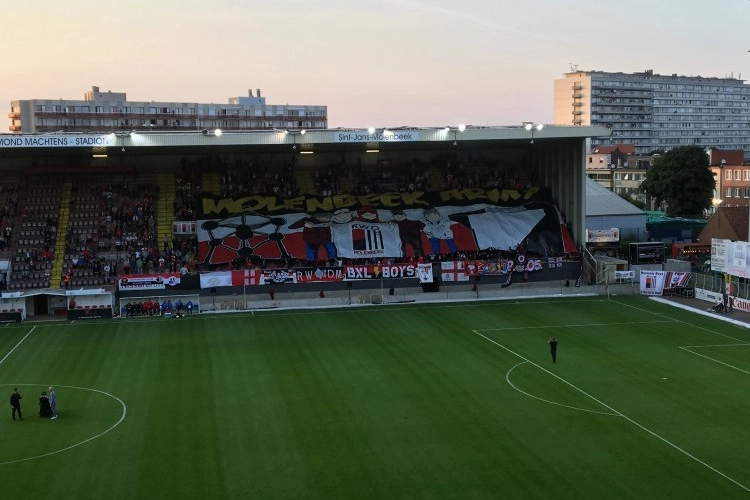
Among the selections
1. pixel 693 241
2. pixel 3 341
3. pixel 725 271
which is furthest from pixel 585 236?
pixel 3 341

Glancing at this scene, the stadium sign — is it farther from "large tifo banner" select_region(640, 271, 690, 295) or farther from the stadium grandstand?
"large tifo banner" select_region(640, 271, 690, 295)

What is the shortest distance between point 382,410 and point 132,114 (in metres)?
113

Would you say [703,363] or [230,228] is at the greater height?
[230,228]

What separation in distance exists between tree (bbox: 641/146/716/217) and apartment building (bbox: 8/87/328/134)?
7063 cm

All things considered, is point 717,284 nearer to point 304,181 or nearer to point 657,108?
point 304,181

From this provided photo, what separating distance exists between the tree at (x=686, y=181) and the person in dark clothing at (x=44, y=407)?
235ft

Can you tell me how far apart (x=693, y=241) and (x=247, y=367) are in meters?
51.7

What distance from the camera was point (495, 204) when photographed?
59688mm

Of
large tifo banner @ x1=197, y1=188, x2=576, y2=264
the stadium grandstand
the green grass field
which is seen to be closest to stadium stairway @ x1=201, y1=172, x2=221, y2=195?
the stadium grandstand

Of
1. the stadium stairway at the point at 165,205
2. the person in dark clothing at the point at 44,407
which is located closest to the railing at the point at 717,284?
the stadium stairway at the point at 165,205

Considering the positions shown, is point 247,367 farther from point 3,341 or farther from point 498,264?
point 498,264

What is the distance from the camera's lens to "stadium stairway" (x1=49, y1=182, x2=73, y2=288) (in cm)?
4859

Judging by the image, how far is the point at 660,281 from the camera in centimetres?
4991

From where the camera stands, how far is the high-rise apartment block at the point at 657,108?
559 ft
